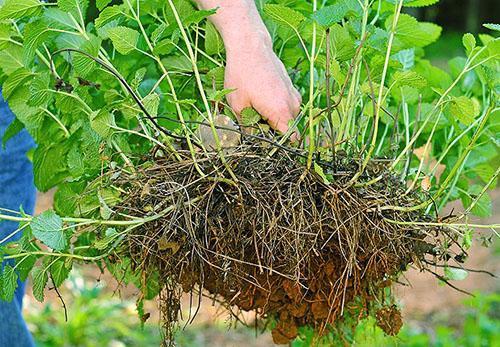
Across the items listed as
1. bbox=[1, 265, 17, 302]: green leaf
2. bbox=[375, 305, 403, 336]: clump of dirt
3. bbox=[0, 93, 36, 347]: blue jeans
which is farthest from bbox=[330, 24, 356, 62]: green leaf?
bbox=[0, 93, 36, 347]: blue jeans

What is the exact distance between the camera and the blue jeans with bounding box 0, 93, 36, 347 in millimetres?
1846

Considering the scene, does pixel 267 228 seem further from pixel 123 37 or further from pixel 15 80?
pixel 15 80

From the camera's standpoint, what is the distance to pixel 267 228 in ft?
3.92

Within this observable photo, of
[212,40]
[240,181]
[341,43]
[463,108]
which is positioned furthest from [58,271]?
[463,108]

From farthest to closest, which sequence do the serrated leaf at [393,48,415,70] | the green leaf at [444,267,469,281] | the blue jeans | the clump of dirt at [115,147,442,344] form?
the blue jeans, the serrated leaf at [393,48,415,70], the green leaf at [444,267,469,281], the clump of dirt at [115,147,442,344]

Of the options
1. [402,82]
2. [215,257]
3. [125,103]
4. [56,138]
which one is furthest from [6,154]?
[402,82]

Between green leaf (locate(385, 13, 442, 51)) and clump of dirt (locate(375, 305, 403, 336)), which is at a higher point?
green leaf (locate(385, 13, 442, 51))

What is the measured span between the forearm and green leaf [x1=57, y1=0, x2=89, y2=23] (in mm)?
201

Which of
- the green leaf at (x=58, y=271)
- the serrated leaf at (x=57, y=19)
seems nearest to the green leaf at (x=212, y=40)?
the serrated leaf at (x=57, y=19)

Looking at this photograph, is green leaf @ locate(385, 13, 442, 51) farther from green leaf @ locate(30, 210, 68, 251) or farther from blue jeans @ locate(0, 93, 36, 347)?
blue jeans @ locate(0, 93, 36, 347)

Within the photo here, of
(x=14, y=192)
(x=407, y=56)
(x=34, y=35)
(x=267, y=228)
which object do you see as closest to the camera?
(x=267, y=228)

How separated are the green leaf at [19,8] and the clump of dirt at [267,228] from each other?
0.31m

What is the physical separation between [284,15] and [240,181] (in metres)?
0.27

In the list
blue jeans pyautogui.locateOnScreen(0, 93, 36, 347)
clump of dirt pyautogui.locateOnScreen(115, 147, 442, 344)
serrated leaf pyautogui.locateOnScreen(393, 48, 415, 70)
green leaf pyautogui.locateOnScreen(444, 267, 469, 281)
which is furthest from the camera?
blue jeans pyautogui.locateOnScreen(0, 93, 36, 347)
